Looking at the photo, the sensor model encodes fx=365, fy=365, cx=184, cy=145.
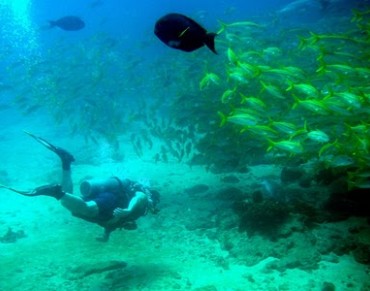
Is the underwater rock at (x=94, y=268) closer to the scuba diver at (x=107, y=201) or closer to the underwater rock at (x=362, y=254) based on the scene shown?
the scuba diver at (x=107, y=201)

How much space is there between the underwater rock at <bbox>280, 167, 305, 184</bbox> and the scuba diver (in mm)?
3365

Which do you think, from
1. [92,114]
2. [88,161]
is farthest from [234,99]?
[92,114]

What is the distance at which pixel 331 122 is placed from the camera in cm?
723

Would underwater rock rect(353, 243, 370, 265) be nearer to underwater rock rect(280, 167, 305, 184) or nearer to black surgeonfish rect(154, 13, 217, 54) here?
underwater rock rect(280, 167, 305, 184)

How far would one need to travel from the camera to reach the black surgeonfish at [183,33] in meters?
3.12

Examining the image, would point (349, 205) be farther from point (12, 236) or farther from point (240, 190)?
point (12, 236)

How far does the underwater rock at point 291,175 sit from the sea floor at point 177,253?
1.02m

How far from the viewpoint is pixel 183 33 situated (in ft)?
10.2

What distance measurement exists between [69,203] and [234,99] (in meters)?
5.51

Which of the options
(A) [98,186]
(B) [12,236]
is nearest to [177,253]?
(A) [98,186]

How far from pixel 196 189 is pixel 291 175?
240 cm

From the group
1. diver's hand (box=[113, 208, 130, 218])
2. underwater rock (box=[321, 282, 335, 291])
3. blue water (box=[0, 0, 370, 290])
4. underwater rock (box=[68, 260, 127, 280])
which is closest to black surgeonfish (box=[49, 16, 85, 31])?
blue water (box=[0, 0, 370, 290])

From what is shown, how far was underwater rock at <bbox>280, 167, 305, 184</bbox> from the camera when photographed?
8.45 m

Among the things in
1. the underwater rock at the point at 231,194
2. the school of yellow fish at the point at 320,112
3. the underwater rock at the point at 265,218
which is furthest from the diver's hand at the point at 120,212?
the underwater rock at the point at 231,194
